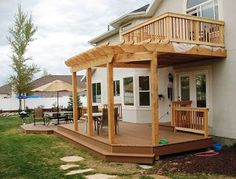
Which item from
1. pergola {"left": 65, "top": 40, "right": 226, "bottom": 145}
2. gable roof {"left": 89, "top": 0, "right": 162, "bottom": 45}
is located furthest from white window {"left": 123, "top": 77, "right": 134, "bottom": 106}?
pergola {"left": 65, "top": 40, "right": 226, "bottom": 145}

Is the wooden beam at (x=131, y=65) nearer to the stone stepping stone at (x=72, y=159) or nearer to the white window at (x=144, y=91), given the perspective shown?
the white window at (x=144, y=91)

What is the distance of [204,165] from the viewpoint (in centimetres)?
811

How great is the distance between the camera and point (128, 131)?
11969 millimetres

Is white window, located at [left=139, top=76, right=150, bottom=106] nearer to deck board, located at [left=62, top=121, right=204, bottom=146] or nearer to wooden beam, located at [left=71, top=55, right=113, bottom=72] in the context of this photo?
deck board, located at [left=62, top=121, right=204, bottom=146]

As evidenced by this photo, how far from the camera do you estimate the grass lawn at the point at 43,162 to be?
7703 millimetres

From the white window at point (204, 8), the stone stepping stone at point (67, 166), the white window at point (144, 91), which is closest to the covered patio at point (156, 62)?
the white window at point (204, 8)

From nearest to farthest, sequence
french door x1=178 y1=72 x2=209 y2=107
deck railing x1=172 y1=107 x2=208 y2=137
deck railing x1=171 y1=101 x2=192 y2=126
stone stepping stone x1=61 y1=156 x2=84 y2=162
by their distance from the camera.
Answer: stone stepping stone x1=61 y1=156 x2=84 y2=162 < deck railing x1=172 y1=107 x2=208 y2=137 < deck railing x1=171 y1=101 x2=192 y2=126 < french door x1=178 y1=72 x2=209 y2=107

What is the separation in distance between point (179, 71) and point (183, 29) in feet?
9.82

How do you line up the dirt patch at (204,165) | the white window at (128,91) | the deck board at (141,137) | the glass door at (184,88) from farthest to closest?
the white window at (128,91), the glass door at (184,88), the deck board at (141,137), the dirt patch at (204,165)

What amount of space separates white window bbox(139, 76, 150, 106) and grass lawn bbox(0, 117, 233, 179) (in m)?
4.34

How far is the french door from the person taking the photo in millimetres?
11680

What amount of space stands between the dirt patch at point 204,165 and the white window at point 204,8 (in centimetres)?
530

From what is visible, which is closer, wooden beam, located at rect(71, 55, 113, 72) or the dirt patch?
the dirt patch

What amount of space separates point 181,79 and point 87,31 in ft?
53.7
